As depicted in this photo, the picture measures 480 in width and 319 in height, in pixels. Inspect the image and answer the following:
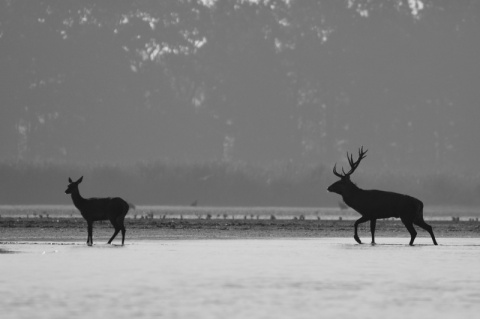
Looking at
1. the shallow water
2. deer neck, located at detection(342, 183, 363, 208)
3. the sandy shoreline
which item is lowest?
the shallow water

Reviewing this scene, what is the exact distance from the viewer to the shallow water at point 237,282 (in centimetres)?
2377

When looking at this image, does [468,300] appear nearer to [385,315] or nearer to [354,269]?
[385,315]

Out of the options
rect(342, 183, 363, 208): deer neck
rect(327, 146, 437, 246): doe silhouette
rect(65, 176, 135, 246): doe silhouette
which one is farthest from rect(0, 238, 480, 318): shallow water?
rect(342, 183, 363, 208): deer neck

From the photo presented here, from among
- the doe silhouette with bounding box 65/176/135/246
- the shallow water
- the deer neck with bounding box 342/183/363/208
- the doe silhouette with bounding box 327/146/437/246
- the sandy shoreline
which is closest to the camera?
the shallow water

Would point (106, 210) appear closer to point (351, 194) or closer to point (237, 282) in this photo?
point (351, 194)

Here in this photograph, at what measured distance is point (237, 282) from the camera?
2809 cm

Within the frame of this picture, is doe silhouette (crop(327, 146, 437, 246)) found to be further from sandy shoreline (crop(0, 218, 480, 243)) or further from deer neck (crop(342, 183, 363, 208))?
sandy shoreline (crop(0, 218, 480, 243))

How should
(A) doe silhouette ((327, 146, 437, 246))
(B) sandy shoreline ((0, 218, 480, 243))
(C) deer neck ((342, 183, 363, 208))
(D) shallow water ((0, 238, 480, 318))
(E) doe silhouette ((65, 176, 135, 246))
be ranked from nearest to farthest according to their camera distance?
(D) shallow water ((0, 238, 480, 318)), (E) doe silhouette ((65, 176, 135, 246)), (A) doe silhouette ((327, 146, 437, 246)), (C) deer neck ((342, 183, 363, 208)), (B) sandy shoreline ((0, 218, 480, 243))

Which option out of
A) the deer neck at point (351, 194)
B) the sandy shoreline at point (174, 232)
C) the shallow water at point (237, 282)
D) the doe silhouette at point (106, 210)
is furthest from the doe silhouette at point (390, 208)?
the doe silhouette at point (106, 210)

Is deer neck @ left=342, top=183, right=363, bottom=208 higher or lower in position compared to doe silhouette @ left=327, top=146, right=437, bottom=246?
higher

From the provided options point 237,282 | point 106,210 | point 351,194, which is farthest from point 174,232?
point 237,282

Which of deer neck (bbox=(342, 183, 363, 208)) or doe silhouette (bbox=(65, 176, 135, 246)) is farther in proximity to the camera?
deer neck (bbox=(342, 183, 363, 208))

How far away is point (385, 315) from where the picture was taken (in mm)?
23188

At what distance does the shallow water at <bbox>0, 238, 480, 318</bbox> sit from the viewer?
2377 cm
